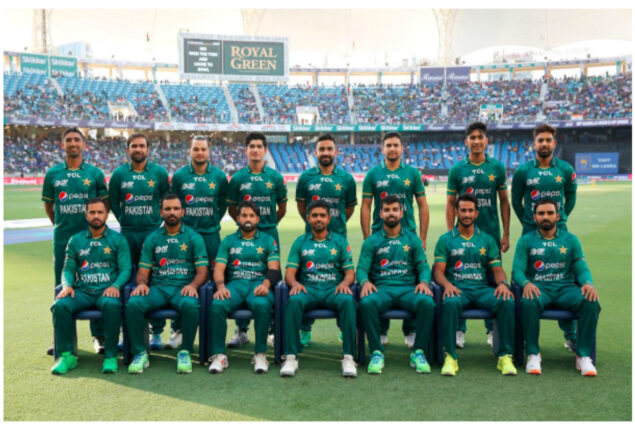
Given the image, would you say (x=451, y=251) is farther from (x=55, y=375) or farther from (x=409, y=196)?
(x=55, y=375)

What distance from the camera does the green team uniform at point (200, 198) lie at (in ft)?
20.1

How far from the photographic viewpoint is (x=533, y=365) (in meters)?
4.98

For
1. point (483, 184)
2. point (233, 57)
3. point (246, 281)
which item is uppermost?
point (233, 57)

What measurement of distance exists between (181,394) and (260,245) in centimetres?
174

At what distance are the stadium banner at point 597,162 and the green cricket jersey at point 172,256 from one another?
1984 inches

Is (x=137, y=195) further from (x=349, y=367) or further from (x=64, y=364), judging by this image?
(x=349, y=367)

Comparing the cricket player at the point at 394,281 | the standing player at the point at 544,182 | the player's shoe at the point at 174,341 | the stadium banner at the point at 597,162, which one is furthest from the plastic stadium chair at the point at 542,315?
the stadium banner at the point at 597,162

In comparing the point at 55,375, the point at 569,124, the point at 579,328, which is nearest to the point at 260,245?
the point at 55,375

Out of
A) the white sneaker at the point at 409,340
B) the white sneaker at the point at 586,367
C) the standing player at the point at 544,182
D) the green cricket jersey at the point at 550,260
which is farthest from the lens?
the white sneaker at the point at 409,340

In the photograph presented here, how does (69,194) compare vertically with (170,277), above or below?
above

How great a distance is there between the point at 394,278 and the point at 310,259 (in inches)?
35.0

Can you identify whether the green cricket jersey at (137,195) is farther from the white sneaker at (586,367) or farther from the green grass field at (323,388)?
the white sneaker at (586,367)

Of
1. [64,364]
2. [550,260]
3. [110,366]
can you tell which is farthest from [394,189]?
[64,364]

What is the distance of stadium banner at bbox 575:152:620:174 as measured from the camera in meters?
48.3
